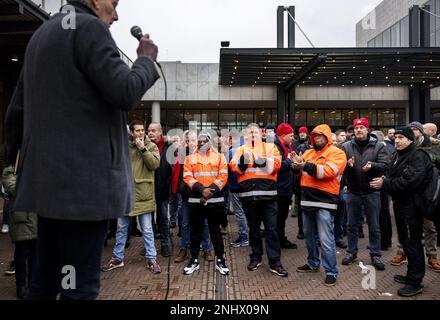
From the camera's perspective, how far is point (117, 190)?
1765 millimetres

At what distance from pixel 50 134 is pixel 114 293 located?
350cm

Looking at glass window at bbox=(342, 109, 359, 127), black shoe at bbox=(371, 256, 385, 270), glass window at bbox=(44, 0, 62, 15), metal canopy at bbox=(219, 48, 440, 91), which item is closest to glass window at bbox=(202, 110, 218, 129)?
metal canopy at bbox=(219, 48, 440, 91)

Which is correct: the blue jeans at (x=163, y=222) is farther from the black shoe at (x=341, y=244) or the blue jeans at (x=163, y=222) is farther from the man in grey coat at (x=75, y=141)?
the man in grey coat at (x=75, y=141)

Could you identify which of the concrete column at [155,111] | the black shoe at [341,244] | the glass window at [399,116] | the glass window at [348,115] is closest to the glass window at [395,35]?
the glass window at [399,116]

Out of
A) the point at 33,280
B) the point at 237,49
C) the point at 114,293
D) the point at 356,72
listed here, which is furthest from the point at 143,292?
the point at 356,72

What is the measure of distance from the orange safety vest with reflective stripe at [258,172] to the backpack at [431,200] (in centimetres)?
196

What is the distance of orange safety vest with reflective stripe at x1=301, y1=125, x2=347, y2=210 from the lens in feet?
16.9

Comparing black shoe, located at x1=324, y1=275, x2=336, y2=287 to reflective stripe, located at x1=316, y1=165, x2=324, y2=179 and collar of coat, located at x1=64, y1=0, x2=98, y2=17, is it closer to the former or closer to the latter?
reflective stripe, located at x1=316, y1=165, x2=324, y2=179

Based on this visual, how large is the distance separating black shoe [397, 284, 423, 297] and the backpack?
88 centimetres

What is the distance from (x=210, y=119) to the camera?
29562mm

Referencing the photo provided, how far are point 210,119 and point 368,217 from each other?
79.1 ft

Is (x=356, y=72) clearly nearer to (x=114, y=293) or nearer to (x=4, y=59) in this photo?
(x=4, y=59)

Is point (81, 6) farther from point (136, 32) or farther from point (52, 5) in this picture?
point (52, 5)

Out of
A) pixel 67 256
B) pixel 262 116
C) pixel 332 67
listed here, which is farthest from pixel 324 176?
pixel 262 116
